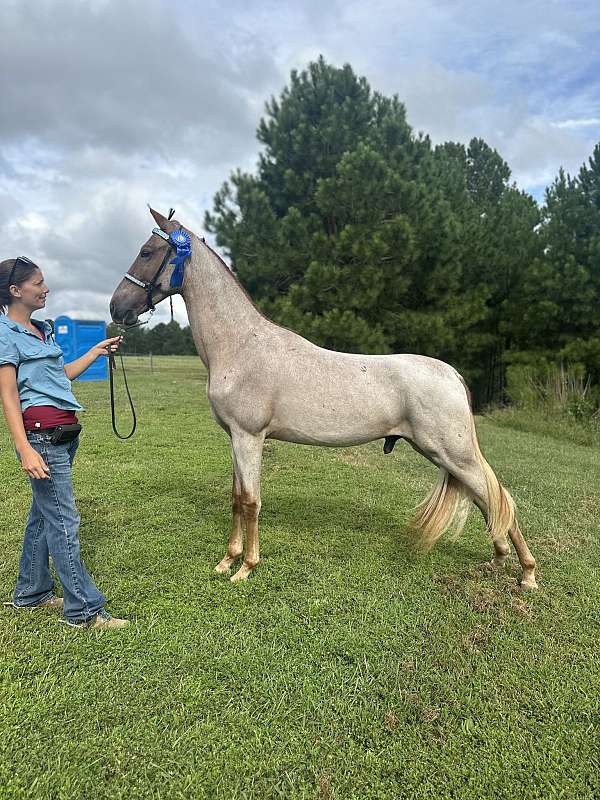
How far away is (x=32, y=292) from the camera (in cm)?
225

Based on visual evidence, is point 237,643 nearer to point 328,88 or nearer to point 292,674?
point 292,674

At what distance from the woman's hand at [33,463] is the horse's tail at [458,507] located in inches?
95.3

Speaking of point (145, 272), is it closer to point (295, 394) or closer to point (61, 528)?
point (295, 394)

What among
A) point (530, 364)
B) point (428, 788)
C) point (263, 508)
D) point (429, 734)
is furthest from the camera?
point (530, 364)

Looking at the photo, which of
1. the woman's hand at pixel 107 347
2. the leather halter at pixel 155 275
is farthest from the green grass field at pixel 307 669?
the leather halter at pixel 155 275

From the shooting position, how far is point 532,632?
2.55m

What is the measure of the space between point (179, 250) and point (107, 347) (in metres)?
0.81

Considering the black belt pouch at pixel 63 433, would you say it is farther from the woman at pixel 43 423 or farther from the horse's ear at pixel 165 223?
the horse's ear at pixel 165 223

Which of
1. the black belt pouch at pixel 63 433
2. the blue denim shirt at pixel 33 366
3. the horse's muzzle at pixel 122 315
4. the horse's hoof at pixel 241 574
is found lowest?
the horse's hoof at pixel 241 574

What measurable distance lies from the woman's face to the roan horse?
69 cm

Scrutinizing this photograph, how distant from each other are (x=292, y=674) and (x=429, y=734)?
2.11 feet

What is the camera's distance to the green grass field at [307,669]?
5.48 feet

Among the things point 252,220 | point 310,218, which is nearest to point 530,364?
point 310,218

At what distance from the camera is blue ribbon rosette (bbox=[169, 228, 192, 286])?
2969mm
